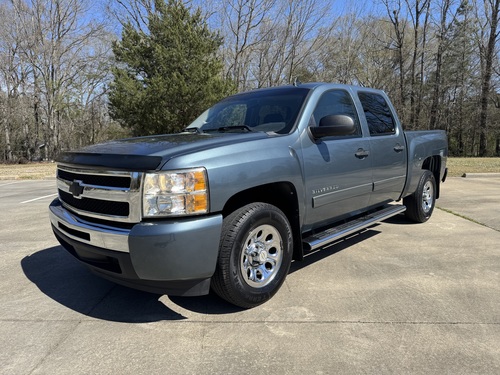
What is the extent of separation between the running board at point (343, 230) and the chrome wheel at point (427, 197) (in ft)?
3.80

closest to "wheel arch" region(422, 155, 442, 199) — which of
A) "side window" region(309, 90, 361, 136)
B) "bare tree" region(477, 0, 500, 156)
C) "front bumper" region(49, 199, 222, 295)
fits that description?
"side window" region(309, 90, 361, 136)

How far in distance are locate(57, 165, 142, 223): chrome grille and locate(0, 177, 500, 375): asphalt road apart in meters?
0.88

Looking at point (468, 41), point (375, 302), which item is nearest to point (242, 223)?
point (375, 302)

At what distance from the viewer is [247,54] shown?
28.7m

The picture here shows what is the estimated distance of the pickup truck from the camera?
2521 millimetres

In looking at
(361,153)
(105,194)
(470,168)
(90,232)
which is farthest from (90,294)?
(470,168)

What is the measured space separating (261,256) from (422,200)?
145 inches

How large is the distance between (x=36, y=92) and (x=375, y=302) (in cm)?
3423

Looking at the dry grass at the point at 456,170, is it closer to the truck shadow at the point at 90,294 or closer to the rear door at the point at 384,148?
the rear door at the point at 384,148

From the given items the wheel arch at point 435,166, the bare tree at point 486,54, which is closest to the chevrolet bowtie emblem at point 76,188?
the wheel arch at point 435,166

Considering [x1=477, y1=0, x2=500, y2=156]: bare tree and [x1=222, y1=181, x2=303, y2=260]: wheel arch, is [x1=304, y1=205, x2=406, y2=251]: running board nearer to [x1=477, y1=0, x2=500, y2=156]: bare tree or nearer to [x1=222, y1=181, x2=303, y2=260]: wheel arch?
[x1=222, y1=181, x2=303, y2=260]: wheel arch

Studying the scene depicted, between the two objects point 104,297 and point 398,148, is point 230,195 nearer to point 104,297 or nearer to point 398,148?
point 104,297

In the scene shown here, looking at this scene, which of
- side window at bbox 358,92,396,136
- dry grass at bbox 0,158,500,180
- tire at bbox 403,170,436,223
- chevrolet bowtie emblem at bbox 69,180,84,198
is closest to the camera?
chevrolet bowtie emblem at bbox 69,180,84,198

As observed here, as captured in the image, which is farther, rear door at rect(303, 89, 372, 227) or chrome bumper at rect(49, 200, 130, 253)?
rear door at rect(303, 89, 372, 227)
